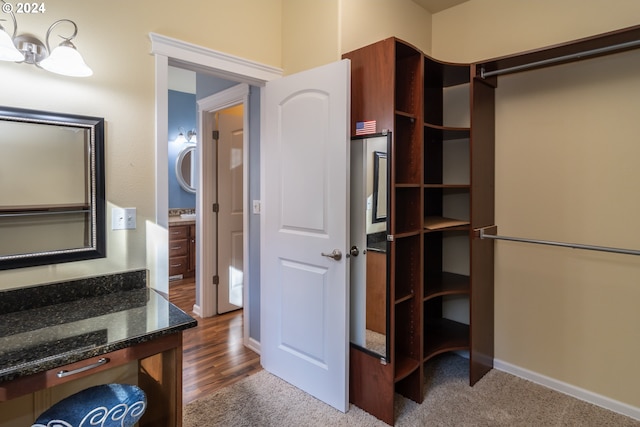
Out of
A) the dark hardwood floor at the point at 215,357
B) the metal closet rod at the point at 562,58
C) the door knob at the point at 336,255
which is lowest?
the dark hardwood floor at the point at 215,357

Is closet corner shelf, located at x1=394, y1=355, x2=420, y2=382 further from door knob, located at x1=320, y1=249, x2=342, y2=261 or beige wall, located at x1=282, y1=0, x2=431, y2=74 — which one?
beige wall, located at x1=282, y1=0, x2=431, y2=74

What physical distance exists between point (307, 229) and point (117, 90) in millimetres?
1273

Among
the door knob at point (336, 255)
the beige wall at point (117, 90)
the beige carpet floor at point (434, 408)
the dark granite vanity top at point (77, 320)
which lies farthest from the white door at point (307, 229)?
the dark granite vanity top at point (77, 320)

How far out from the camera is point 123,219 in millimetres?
1838

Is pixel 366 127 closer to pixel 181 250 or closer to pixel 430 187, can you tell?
pixel 430 187

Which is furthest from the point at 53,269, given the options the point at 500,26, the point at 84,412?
the point at 500,26

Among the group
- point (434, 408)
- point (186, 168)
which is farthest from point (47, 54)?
point (186, 168)

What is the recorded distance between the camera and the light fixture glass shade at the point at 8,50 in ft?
4.47

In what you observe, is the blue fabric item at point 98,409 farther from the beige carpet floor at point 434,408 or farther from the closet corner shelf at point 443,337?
the closet corner shelf at point 443,337

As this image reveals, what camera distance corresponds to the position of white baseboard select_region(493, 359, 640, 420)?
2.07 m

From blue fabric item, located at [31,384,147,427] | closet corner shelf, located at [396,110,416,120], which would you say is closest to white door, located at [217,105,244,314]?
closet corner shelf, located at [396,110,416,120]

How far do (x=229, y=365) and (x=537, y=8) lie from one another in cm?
330

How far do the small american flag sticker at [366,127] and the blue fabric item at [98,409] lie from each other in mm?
1676

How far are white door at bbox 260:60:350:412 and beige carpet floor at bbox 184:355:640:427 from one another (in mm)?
127
